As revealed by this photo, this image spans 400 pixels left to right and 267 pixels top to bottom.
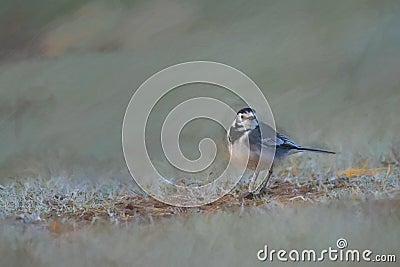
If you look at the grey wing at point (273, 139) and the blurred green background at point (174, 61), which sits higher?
the blurred green background at point (174, 61)

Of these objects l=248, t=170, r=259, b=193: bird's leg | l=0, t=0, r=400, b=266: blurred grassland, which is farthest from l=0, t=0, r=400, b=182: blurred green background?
l=248, t=170, r=259, b=193: bird's leg

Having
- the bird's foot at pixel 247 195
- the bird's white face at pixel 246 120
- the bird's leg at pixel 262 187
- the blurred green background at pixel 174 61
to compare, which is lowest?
the bird's foot at pixel 247 195

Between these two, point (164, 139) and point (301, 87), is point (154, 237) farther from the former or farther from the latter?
point (301, 87)

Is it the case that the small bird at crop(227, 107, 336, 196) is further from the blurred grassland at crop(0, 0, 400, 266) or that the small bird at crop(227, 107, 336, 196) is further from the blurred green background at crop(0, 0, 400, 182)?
the blurred green background at crop(0, 0, 400, 182)

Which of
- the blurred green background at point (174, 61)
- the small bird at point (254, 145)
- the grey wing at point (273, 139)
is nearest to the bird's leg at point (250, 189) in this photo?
the small bird at point (254, 145)

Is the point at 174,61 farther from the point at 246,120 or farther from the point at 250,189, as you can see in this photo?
the point at 250,189

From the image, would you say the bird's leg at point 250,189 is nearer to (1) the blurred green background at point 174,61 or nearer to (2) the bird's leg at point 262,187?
(2) the bird's leg at point 262,187

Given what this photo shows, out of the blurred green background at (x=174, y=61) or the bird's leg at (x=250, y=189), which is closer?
the bird's leg at (x=250, y=189)

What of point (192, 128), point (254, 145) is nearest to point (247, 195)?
point (254, 145)
